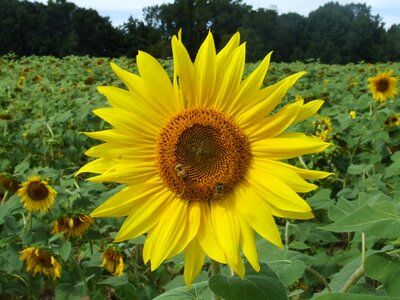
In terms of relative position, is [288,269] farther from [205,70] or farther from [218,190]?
[205,70]

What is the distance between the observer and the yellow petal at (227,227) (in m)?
1.11

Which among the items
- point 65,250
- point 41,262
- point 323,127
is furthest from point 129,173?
point 323,127

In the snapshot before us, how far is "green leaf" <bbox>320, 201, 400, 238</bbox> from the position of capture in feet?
3.75

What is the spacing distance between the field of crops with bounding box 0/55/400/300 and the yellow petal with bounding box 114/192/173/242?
156 millimetres

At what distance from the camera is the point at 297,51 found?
153ft

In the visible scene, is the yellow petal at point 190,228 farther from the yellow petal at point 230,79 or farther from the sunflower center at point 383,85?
the sunflower center at point 383,85

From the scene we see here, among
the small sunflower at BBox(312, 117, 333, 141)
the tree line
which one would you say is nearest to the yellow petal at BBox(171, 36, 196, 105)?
the small sunflower at BBox(312, 117, 333, 141)

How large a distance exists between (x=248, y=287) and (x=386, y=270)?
276mm

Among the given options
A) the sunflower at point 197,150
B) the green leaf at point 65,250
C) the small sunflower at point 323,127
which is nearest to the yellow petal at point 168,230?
the sunflower at point 197,150

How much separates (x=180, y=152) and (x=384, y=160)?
2.83m

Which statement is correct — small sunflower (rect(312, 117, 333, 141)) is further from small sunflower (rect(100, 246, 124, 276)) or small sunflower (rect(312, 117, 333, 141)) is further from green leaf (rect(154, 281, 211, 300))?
green leaf (rect(154, 281, 211, 300))

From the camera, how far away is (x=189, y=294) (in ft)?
4.08

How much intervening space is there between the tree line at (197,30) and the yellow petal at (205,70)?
78.4 ft

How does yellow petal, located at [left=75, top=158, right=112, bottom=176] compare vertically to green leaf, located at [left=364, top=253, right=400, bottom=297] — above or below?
above
